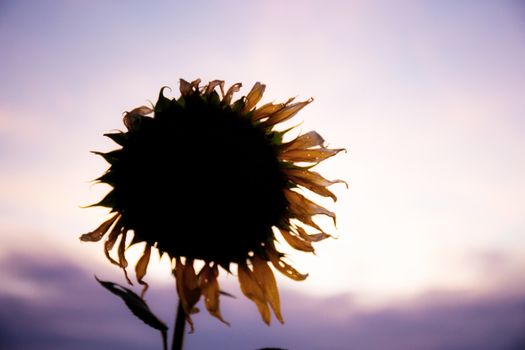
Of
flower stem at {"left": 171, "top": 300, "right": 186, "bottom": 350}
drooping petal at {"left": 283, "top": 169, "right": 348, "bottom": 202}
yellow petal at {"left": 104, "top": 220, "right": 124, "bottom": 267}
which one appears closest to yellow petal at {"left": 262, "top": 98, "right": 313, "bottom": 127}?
drooping petal at {"left": 283, "top": 169, "right": 348, "bottom": 202}

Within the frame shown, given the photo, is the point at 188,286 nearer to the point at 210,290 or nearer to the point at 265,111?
the point at 210,290

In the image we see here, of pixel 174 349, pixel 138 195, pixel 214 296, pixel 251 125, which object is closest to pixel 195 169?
pixel 138 195

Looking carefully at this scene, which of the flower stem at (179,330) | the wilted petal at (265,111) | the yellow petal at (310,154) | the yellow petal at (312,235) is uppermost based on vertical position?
the wilted petal at (265,111)

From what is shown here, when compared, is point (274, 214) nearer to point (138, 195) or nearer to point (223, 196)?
point (223, 196)

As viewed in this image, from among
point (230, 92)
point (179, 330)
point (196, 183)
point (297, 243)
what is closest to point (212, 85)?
point (230, 92)

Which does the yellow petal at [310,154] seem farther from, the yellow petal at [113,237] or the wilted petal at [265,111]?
the yellow petal at [113,237]

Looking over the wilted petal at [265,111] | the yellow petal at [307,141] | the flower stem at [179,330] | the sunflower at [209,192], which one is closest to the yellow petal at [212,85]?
the sunflower at [209,192]
